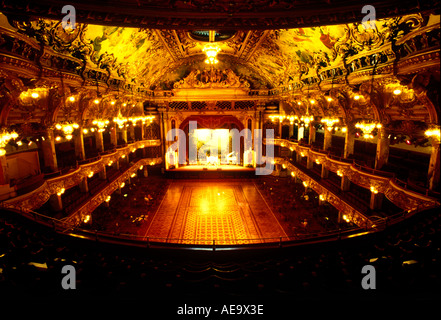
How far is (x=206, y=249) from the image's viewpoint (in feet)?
15.3

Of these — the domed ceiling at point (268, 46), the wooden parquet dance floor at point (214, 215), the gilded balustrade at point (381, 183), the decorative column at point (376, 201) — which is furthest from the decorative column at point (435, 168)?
the wooden parquet dance floor at point (214, 215)

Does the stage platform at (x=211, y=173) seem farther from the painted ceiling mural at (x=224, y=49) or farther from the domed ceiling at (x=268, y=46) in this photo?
the painted ceiling mural at (x=224, y=49)

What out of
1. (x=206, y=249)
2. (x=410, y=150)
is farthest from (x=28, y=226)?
(x=410, y=150)

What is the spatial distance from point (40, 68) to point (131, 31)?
5.37 meters

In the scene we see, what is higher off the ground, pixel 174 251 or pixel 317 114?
pixel 317 114

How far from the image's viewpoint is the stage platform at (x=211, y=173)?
20.4 m

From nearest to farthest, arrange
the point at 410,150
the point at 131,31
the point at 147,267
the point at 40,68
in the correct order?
the point at 147,267 → the point at 40,68 → the point at 131,31 → the point at 410,150

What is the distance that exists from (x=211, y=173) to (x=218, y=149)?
265 centimetres

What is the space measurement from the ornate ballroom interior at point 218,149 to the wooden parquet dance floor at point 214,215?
0.13 m

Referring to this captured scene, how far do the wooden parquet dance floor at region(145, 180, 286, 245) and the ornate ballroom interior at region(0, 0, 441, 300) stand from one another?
133mm

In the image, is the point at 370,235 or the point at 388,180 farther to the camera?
the point at 388,180

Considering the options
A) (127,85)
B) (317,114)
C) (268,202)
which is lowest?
(268,202)

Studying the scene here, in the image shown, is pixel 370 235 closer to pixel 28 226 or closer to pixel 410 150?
pixel 28 226
